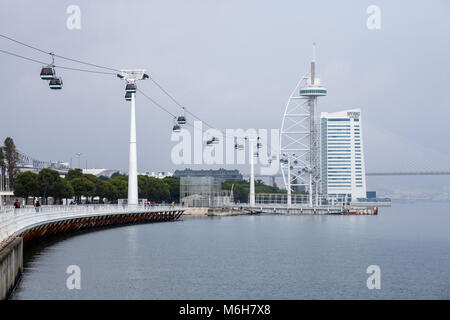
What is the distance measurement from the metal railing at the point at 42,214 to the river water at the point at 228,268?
1786 millimetres

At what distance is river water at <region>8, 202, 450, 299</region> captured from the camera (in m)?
33.6

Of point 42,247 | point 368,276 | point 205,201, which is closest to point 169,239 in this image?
point 42,247

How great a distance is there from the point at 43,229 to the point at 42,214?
2.68 meters

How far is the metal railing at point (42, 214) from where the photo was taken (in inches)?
1421

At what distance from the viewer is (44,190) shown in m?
102

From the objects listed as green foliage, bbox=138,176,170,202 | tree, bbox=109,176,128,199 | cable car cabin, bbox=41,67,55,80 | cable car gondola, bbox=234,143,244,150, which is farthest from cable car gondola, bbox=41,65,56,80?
green foliage, bbox=138,176,170,202

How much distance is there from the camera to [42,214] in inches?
2037

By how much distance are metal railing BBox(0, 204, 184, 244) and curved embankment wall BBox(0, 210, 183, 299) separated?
327 millimetres

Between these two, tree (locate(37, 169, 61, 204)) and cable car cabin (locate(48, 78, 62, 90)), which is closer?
cable car cabin (locate(48, 78, 62, 90))

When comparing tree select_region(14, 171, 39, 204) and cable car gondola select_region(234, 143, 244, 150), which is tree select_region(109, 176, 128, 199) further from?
tree select_region(14, 171, 39, 204)

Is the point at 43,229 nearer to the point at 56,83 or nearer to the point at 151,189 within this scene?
the point at 56,83

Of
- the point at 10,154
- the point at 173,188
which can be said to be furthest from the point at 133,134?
the point at 173,188
